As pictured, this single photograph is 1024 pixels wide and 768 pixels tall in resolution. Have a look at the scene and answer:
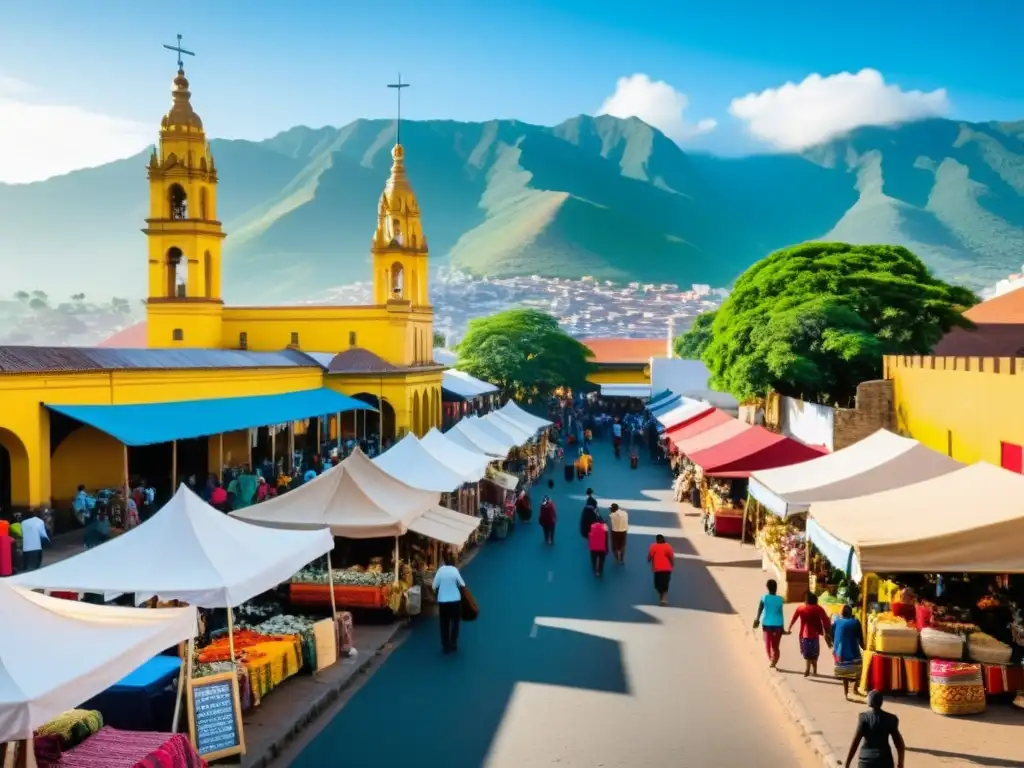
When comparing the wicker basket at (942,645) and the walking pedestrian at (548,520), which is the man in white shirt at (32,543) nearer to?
the walking pedestrian at (548,520)

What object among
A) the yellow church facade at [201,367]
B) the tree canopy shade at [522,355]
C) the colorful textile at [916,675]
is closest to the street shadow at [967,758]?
the colorful textile at [916,675]

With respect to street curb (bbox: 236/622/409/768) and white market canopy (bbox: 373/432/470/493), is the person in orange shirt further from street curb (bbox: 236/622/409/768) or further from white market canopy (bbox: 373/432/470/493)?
street curb (bbox: 236/622/409/768)

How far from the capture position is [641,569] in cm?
1869

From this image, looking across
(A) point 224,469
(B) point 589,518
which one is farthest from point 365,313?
(B) point 589,518

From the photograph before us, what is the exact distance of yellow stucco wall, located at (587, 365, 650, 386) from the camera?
281 feet

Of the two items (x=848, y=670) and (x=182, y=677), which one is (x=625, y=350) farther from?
(x=182, y=677)

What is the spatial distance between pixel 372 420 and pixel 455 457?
21.2 m

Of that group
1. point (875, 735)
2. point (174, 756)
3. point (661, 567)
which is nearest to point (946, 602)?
point (661, 567)

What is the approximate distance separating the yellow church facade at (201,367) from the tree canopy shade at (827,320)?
11268 millimetres

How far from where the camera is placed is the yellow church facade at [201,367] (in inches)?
808

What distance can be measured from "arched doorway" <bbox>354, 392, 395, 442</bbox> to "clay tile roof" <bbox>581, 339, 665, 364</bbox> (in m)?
45.7

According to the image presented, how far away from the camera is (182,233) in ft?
125

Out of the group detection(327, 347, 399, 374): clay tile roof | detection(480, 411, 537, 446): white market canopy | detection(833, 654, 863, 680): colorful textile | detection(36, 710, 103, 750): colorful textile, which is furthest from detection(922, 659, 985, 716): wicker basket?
detection(327, 347, 399, 374): clay tile roof

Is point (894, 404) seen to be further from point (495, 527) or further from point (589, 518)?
point (495, 527)
